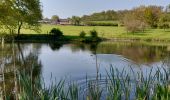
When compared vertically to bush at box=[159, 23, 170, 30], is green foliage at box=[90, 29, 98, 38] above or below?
below

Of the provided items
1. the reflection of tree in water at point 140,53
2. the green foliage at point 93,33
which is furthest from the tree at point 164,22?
the reflection of tree in water at point 140,53

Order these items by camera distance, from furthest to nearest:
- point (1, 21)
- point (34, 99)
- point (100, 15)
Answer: point (100, 15) < point (1, 21) < point (34, 99)

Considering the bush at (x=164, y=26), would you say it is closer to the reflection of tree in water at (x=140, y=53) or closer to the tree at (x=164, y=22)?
the tree at (x=164, y=22)

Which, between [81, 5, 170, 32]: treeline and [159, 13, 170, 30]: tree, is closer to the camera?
[81, 5, 170, 32]: treeline

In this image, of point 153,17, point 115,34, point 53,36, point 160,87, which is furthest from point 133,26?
point 160,87

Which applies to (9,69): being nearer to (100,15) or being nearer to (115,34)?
(115,34)

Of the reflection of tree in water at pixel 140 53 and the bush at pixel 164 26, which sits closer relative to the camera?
the reflection of tree in water at pixel 140 53

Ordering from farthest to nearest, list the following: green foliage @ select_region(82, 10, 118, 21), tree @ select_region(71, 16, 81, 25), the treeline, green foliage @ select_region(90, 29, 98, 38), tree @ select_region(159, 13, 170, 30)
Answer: green foliage @ select_region(82, 10, 118, 21) < tree @ select_region(71, 16, 81, 25) < tree @ select_region(159, 13, 170, 30) < the treeline < green foliage @ select_region(90, 29, 98, 38)

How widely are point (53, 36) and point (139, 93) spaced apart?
174ft

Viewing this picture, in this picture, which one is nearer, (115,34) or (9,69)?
(9,69)

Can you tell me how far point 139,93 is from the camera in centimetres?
870

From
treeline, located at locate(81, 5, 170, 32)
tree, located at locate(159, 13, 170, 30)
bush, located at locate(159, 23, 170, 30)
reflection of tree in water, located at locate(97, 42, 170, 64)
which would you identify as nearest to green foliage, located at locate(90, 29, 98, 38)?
treeline, located at locate(81, 5, 170, 32)

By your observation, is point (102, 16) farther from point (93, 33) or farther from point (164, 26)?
point (93, 33)

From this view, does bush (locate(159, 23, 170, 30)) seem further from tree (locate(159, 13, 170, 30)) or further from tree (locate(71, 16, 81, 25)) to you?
tree (locate(71, 16, 81, 25))
